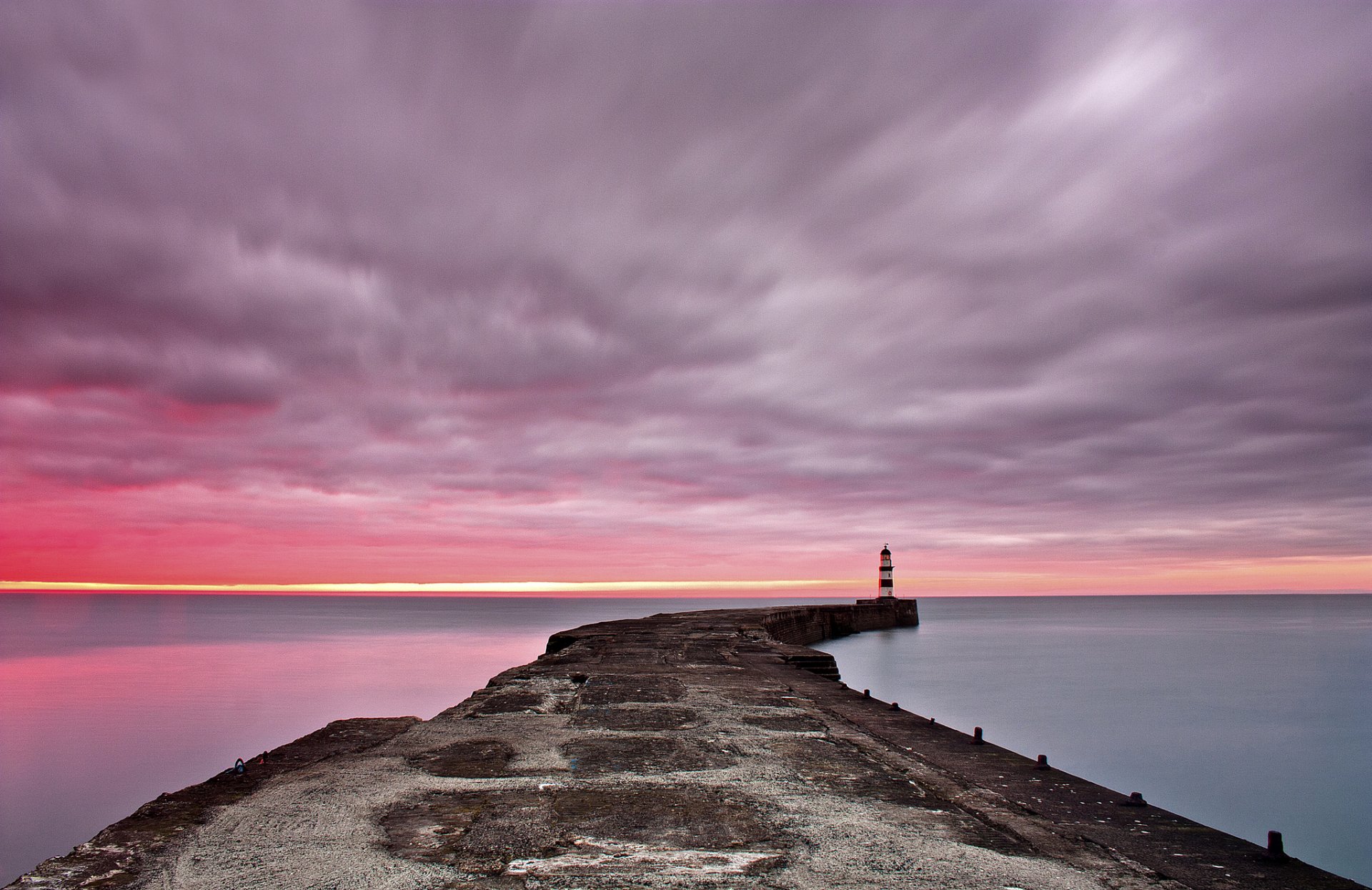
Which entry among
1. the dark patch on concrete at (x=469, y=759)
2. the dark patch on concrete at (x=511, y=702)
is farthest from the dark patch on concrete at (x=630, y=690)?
the dark patch on concrete at (x=469, y=759)

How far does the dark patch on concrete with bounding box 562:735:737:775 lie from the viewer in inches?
195

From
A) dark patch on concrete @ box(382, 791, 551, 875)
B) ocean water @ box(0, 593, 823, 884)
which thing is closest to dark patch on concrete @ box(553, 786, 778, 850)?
dark patch on concrete @ box(382, 791, 551, 875)

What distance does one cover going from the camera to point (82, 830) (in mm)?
10945

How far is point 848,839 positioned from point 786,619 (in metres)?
25.3

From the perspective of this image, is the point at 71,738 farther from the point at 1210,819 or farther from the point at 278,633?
the point at 278,633

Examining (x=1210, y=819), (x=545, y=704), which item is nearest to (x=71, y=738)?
(x=545, y=704)

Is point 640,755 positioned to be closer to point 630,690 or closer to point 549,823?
point 549,823

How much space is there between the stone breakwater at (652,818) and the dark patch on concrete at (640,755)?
3 centimetres

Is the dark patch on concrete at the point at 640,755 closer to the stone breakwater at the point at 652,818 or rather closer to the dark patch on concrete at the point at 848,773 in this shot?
the stone breakwater at the point at 652,818

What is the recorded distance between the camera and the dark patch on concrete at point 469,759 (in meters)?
4.84

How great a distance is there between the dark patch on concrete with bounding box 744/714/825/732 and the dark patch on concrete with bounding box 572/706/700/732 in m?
0.51

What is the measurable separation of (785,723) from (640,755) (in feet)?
5.77

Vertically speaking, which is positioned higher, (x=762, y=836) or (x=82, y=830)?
(x=762, y=836)

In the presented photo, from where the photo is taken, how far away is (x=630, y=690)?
27.0ft
